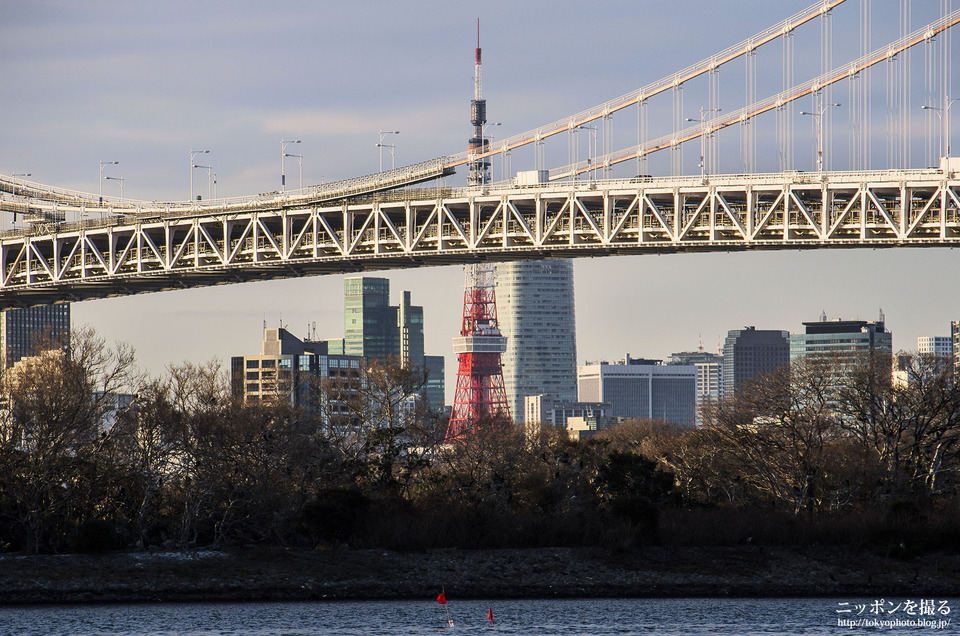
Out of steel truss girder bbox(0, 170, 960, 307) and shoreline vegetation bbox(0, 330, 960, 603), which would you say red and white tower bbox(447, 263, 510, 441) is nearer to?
steel truss girder bbox(0, 170, 960, 307)

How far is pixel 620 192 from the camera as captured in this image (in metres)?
67.1

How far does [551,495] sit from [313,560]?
32.6ft

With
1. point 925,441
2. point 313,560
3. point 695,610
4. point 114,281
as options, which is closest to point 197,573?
point 313,560

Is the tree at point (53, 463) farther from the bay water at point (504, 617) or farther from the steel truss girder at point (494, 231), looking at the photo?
the steel truss girder at point (494, 231)

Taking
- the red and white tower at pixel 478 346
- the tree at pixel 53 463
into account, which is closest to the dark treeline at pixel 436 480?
the tree at pixel 53 463

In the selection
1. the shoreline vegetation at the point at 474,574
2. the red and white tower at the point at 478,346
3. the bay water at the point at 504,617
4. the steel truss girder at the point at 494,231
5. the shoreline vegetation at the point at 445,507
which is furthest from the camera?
the red and white tower at the point at 478,346

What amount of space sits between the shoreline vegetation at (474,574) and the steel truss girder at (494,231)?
1677cm

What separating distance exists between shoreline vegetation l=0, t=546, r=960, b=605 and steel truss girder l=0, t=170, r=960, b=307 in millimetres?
16767

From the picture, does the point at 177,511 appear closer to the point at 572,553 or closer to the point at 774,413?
the point at 572,553

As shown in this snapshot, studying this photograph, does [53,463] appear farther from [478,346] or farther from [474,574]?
[478,346]

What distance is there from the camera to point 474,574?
49938 millimetres

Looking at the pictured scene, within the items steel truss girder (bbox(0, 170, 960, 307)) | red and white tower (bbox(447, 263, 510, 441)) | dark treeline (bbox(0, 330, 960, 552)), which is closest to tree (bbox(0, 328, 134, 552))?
dark treeline (bbox(0, 330, 960, 552))

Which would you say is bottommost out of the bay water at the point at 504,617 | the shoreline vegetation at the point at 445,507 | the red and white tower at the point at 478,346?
the bay water at the point at 504,617

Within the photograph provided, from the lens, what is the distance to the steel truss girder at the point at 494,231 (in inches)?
2445
